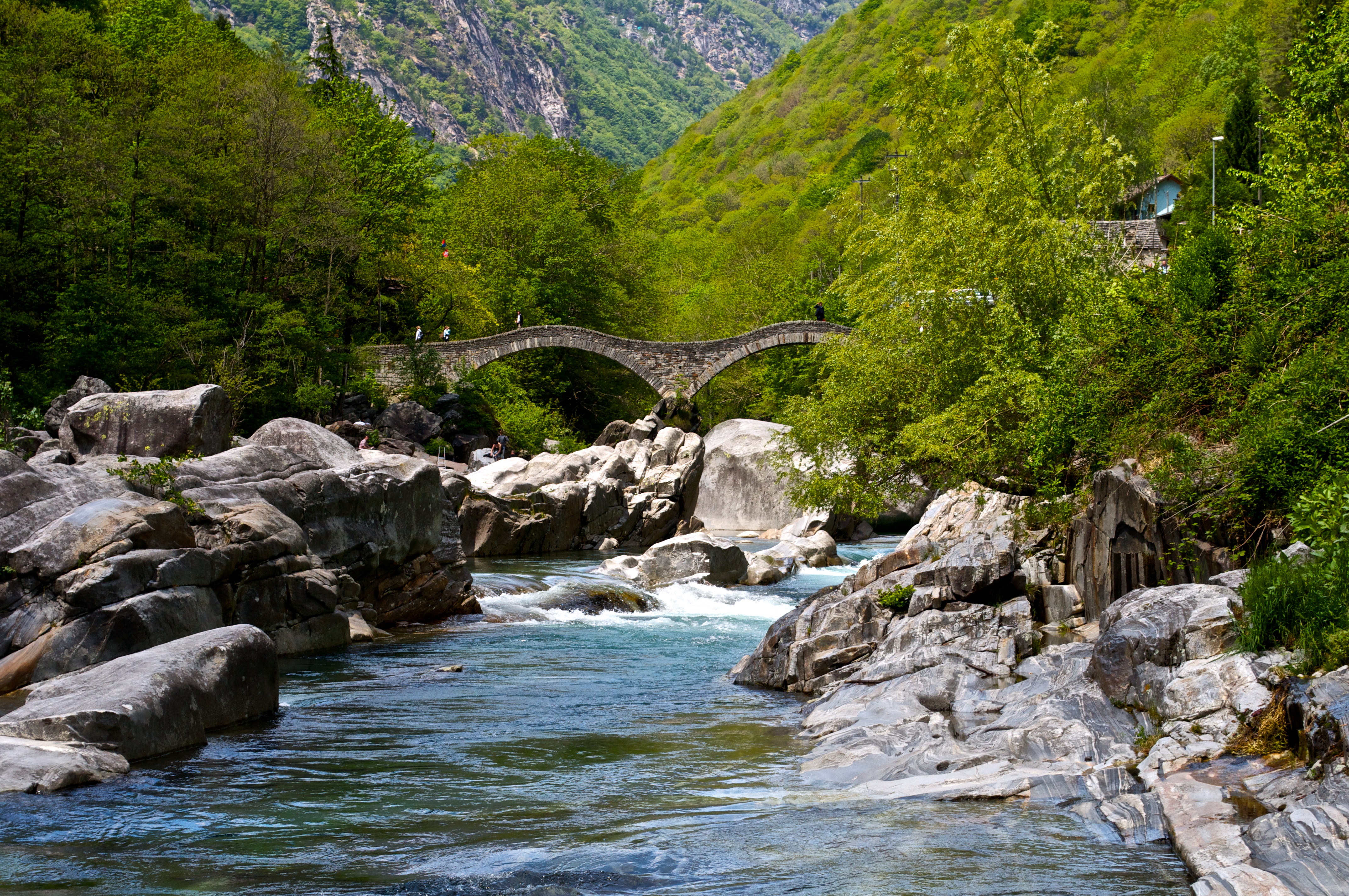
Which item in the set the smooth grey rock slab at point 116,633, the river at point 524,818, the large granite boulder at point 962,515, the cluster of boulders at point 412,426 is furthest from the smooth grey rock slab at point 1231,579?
the cluster of boulders at point 412,426

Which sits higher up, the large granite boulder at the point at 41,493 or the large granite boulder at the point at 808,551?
the large granite boulder at the point at 41,493

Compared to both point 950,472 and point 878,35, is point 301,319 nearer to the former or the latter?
point 950,472

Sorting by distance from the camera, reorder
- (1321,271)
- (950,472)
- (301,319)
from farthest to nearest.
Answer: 1. (301,319)
2. (950,472)
3. (1321,271)

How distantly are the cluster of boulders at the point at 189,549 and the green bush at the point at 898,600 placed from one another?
7.08 m

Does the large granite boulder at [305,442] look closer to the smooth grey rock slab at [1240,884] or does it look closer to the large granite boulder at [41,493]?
the large granite boulder at [41,493]

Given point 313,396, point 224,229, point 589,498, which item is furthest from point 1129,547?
point 224,229

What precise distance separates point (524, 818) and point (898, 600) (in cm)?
681

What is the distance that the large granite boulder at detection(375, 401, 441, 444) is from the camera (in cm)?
4181

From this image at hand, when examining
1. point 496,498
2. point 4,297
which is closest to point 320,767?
point 496,498

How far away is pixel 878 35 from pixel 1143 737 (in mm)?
145493

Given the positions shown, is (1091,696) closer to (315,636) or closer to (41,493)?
(315,636)

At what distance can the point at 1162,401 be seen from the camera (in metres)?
12.3

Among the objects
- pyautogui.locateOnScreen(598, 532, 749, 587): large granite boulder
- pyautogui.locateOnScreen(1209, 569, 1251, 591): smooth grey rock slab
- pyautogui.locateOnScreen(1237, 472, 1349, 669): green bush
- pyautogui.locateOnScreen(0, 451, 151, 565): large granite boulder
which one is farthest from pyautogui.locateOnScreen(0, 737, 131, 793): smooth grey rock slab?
pyautogui.locateOnScreen(598, 532, 749, 587): large granite boulder

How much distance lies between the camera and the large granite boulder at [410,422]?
137ft
